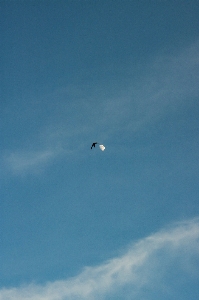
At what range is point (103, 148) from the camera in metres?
75.1
